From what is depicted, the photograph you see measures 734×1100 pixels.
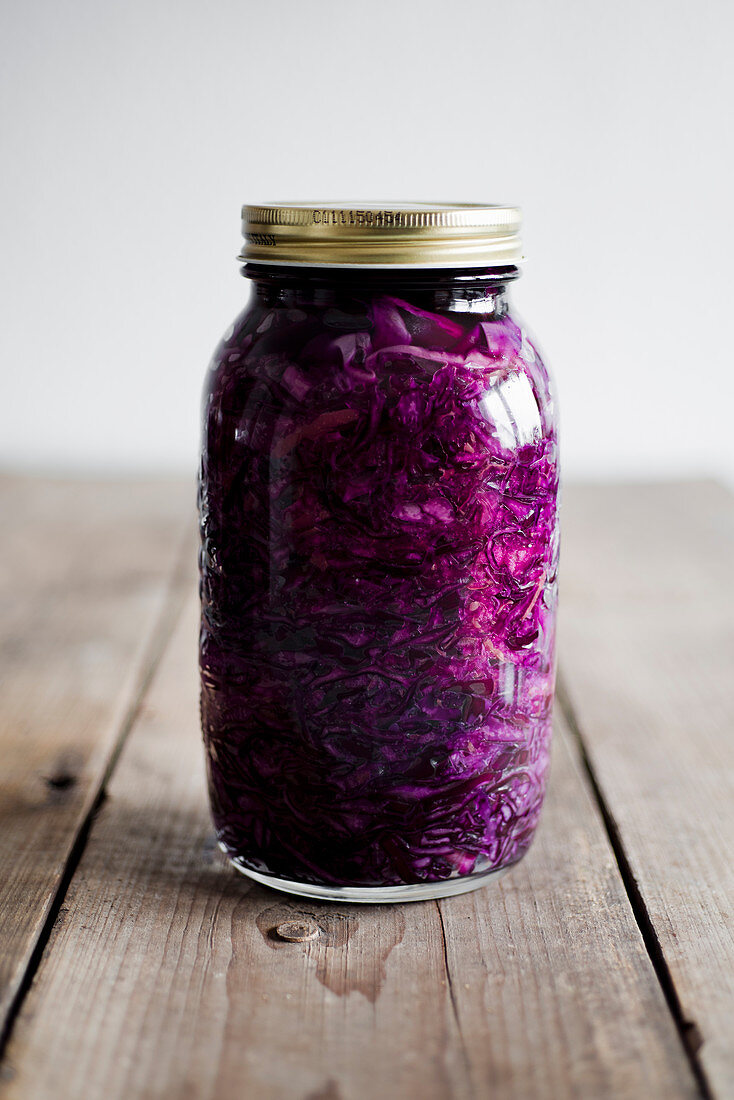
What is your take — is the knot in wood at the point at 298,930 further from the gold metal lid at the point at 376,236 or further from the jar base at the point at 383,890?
the gold metal lid at the point at 376,236

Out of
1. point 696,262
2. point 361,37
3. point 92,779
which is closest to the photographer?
point 92,779

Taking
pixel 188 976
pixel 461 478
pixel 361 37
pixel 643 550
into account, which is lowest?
pixel 643 550

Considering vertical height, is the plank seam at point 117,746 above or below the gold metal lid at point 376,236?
below

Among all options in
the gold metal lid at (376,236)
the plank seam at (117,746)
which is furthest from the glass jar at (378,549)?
the plank seam at (117,746)

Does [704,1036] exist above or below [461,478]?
below

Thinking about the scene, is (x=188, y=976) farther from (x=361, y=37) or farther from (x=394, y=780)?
(x=361, y=37)

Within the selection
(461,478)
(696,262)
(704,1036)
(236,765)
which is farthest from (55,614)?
(696,262)

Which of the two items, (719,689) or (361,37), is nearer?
(719,689)

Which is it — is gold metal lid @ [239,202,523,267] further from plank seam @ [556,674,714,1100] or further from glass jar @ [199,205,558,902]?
plank seam @ [556,674,714,1100]
